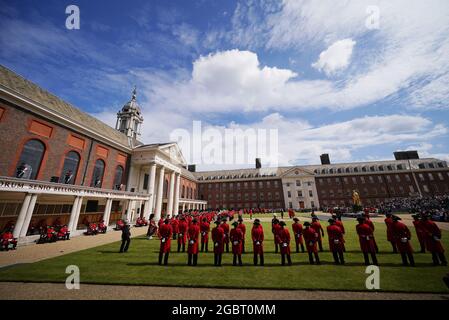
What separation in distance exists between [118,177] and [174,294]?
25640 mm

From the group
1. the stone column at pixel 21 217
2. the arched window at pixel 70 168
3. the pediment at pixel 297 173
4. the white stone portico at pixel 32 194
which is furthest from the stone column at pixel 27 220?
the pediment at pixel 297 173

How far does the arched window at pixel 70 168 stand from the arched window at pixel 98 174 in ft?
7.97

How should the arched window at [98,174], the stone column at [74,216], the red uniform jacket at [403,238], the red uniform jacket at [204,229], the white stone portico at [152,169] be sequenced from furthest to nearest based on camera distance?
the white stone portico at [152,169] → the arched window at [98,174] → the stone column at [74,216] → the red uniform jacket at [204,229] → the red uniform jacket at [403,238]

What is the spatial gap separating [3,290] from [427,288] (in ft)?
40.2

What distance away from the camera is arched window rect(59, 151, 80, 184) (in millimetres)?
18609

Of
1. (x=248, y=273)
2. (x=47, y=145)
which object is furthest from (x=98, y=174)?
(x=248, y=273)

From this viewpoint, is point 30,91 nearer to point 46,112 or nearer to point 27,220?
point 46,112

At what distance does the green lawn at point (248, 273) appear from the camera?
5.46 m

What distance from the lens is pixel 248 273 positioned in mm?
6617

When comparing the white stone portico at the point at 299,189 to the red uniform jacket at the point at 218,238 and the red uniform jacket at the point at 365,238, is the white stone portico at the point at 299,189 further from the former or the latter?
the red uniform jacket at the point at 218,238

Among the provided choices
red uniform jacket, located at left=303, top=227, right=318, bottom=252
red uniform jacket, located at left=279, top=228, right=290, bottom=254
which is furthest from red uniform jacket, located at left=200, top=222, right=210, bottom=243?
red uniform jacket, located at left=303, top=227, right=318, bottom=252

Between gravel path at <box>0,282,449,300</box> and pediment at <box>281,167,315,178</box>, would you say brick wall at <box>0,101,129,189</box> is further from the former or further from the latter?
pediment at <box>281,167,315,178</box>

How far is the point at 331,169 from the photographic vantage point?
57.7 meters
